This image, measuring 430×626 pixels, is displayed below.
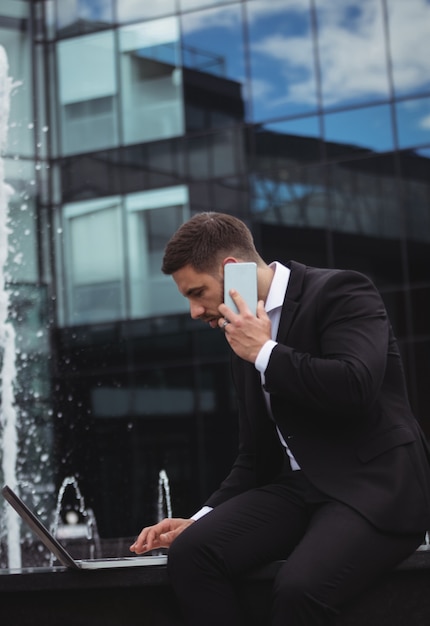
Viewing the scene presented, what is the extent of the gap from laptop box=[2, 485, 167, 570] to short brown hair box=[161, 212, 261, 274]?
752mm

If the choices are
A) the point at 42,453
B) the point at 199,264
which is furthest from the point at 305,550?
the point at 42,453

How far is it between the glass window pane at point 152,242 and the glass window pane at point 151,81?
1.01 meters

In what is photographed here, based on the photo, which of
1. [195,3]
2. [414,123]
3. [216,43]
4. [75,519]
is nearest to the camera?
[414,123]

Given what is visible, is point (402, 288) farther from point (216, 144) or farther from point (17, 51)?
point (17, 51)

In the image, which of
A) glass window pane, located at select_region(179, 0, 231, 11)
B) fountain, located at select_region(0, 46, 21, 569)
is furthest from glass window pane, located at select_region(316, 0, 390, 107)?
fountain, located at select_region(0, 46, 21, 569)

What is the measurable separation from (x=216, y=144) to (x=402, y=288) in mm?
3816

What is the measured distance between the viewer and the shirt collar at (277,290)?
9.99 ft

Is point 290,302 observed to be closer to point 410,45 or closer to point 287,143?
point 287,143

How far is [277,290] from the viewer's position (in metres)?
3.06

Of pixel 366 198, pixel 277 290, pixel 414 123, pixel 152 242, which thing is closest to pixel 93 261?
pixel 152 242

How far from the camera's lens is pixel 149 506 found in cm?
Result: 1677

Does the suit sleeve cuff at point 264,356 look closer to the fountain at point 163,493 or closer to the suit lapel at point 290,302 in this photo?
the suit lapel at point 290,302

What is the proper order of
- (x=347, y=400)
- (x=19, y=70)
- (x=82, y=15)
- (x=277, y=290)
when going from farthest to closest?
(x=19, y=70) → (x=82, y=15) → (x=277, y=290) → (x=347, y=400)

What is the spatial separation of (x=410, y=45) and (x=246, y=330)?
14.7 meters
